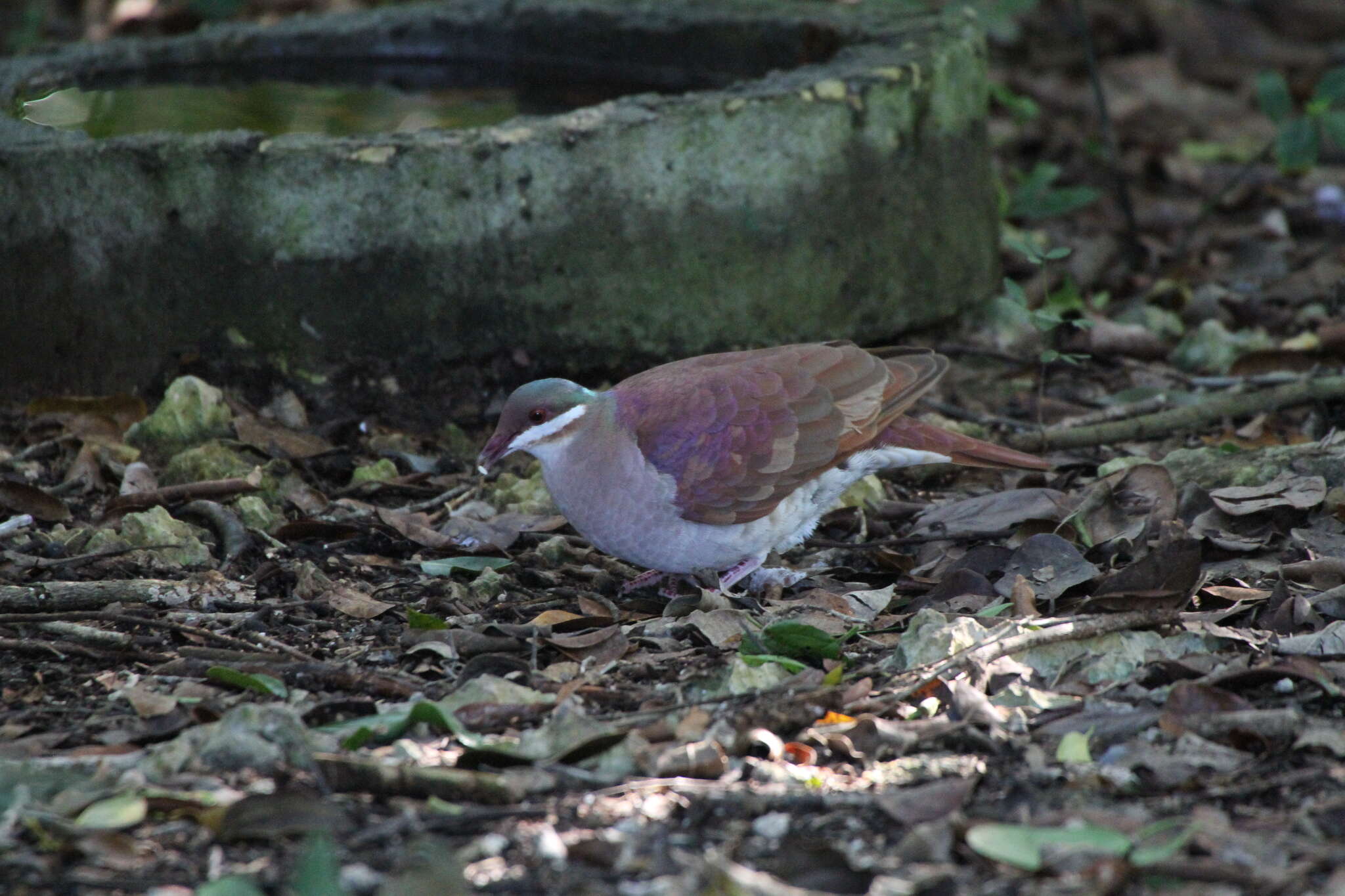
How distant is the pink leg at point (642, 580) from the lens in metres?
4.14

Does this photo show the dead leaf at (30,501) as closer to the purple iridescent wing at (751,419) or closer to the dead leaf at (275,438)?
the dead leaf at (275,438)

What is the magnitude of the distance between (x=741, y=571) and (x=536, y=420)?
0.72 m

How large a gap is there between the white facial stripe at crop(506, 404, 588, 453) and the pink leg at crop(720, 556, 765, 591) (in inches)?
24.4

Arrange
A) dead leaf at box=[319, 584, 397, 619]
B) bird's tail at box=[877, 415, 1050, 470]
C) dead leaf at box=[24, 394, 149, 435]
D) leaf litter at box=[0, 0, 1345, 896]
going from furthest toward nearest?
dead leaf at box=[24, 394, 149, 435], bird's tail at box=[877, 415, 1050, 470], dead leaf at box=[319, 584, 397, 619], leaf litter at box=[0, 0, 1345, 896]

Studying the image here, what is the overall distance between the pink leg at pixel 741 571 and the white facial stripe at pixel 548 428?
0.62m

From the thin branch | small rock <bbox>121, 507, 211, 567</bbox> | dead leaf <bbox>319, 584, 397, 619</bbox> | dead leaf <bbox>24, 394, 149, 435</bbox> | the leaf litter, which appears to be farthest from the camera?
the thin branch

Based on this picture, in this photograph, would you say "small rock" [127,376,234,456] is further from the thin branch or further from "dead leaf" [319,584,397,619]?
the thin branch

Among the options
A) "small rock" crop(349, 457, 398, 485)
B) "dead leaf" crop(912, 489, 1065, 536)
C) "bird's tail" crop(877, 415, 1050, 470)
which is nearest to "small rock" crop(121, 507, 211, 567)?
"small rock" crop(349, 457, 398, 485)

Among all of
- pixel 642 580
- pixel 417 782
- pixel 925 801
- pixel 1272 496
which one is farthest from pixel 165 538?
pixel 1272 496

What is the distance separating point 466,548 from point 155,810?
172cm

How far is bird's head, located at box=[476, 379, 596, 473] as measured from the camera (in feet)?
13.0

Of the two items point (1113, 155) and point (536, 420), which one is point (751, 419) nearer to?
point (536, 420)

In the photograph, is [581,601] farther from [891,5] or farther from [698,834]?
[891,5]

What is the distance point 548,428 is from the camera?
13.0 feet
